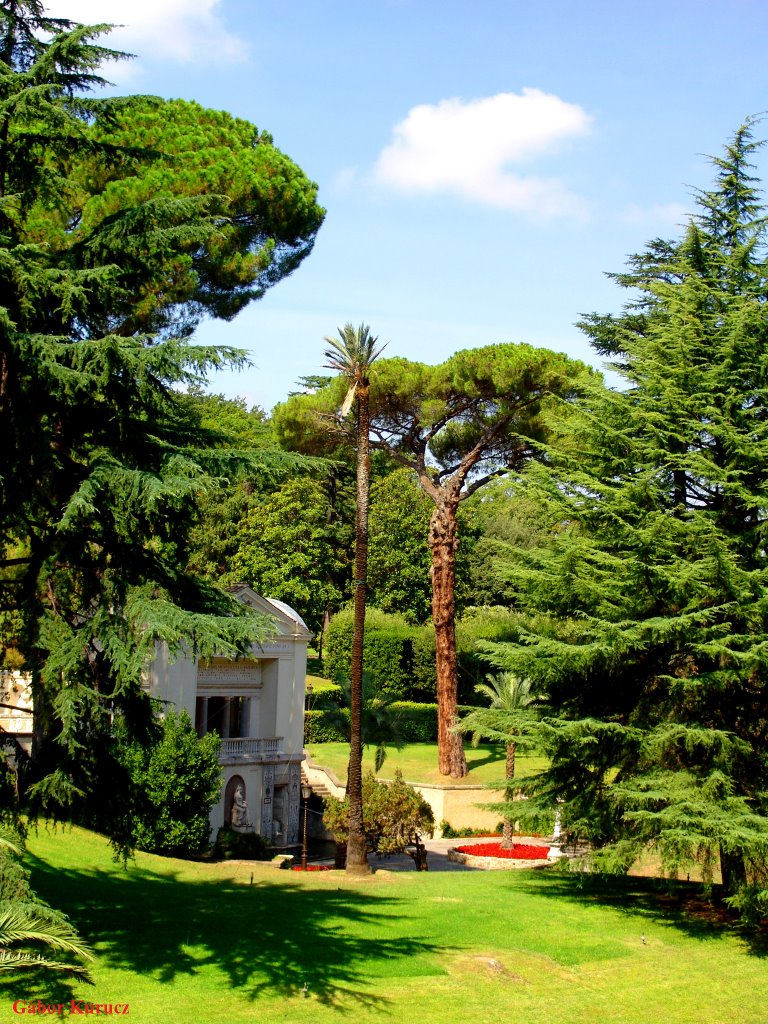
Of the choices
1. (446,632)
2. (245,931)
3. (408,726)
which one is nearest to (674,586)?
(245,931)

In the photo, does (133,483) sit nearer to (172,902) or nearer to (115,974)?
(115,974)

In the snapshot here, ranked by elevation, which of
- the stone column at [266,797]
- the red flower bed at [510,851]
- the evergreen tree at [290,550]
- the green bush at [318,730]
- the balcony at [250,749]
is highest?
the evergreen tree at [290,550]

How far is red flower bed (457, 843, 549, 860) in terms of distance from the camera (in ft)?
86.5

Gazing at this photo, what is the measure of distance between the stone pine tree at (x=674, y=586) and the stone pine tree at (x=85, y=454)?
6.47m

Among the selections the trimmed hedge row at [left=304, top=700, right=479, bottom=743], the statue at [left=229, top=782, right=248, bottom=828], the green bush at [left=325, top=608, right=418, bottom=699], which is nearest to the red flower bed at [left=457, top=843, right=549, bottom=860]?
the statue at [left=229, top=782, right=248, bottom=828]

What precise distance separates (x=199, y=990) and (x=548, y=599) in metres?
8.33

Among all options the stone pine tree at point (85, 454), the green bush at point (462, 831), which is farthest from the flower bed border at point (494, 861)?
the stone pine tree at point (85, 454)

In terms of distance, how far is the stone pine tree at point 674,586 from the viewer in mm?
14516

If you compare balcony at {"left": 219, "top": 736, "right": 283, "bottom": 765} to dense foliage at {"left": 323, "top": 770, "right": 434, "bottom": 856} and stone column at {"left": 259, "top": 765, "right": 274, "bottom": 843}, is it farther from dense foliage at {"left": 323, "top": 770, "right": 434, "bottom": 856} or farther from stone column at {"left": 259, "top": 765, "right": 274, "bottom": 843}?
dense foliage at {"left": 323, "top": 770, "right": 434, "bottom": 856}

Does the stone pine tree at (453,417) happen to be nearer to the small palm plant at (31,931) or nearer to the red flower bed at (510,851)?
the red flower bed at (510,851)

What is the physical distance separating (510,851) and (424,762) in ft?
30.9

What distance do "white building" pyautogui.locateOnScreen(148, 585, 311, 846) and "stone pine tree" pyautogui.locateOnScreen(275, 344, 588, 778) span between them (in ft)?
16.0

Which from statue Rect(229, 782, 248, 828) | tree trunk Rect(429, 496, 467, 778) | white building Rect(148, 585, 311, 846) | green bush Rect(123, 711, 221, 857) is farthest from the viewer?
tree trunk Rect(429, 496, 467, 778)

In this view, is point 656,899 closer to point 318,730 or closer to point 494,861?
point 494,861
